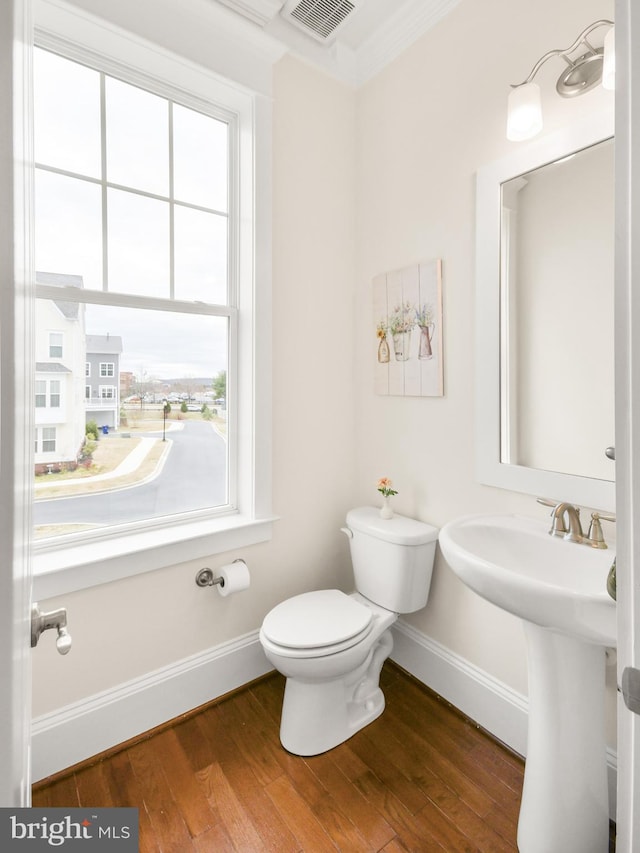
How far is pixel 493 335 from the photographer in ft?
4.82

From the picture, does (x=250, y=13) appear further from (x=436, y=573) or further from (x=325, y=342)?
(x=436, y=573)

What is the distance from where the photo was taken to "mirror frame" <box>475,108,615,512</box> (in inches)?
51.9

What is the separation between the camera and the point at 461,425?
1.61m

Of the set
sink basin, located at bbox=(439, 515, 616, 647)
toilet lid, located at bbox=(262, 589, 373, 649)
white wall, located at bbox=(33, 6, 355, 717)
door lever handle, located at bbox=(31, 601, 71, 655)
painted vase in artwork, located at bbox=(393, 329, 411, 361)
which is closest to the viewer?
door lever handle, located at bbox=(31, 601, 71, 655)

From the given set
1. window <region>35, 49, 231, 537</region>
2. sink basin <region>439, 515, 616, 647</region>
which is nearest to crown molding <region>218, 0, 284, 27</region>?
window <region>35, 49, 231, 537</region>

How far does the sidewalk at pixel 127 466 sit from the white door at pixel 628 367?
1.54 metres

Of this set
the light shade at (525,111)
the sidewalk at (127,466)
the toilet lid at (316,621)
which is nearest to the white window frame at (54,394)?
the sidewalk at (127,466)

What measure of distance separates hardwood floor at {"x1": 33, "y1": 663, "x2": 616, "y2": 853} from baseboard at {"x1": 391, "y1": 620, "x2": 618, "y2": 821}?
0.17ft

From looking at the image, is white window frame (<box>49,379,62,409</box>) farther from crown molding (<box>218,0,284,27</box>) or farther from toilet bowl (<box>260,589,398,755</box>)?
crown molding (<box>218,0,284,27</box>)

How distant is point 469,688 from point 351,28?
278 cm

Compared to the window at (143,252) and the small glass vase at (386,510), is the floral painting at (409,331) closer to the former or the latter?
the small glass vase at (386,510)

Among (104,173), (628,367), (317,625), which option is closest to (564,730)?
(317,625)

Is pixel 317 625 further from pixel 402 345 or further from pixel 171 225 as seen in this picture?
pixel 171 225

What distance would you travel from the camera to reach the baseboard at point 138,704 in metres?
1.35
